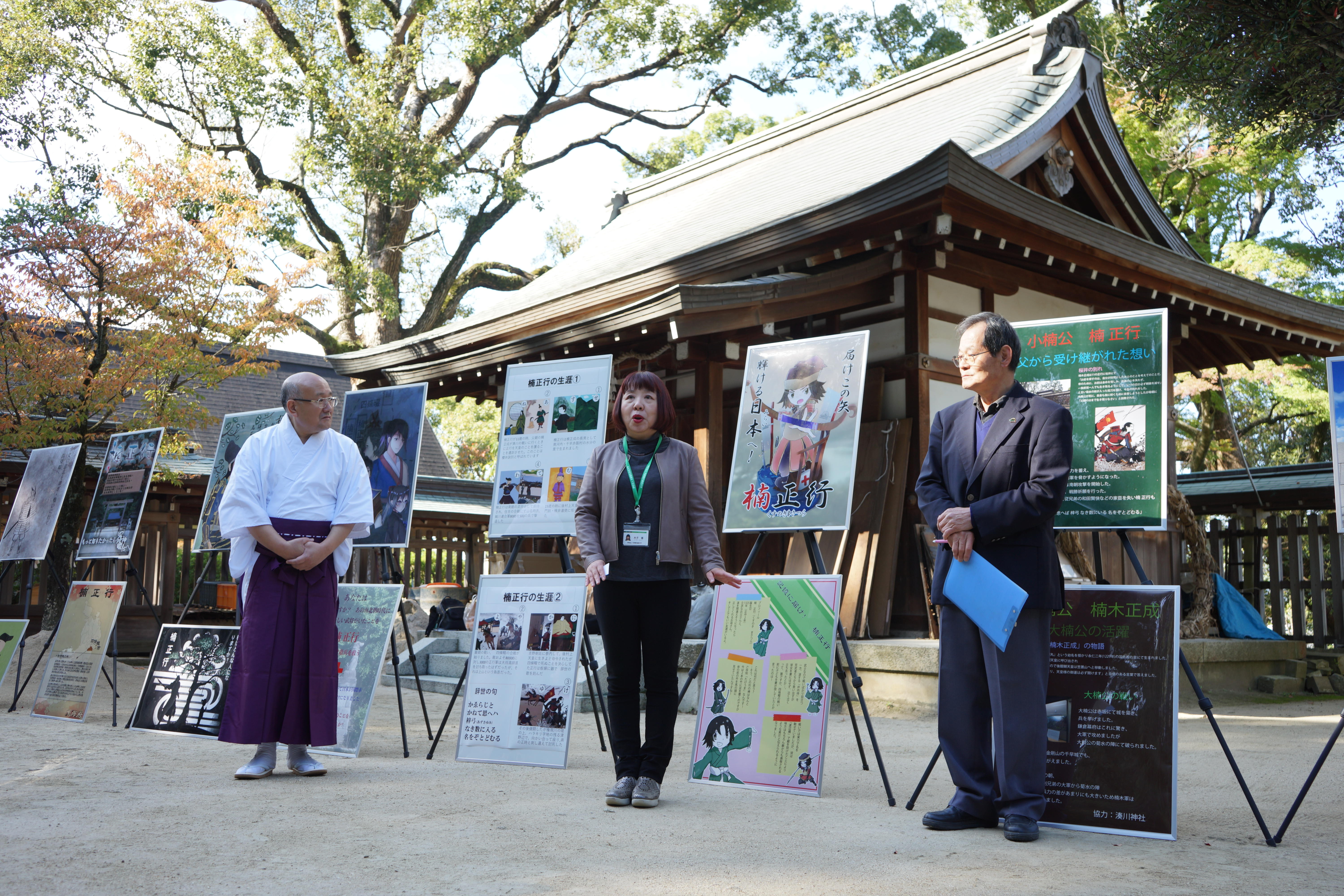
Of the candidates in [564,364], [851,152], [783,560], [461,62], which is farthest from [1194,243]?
[564,364]

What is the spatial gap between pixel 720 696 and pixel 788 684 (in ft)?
0.94

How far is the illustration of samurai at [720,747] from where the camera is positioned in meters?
3.78

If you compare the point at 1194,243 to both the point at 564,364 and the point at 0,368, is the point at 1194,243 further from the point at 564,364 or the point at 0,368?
the point at 0,368

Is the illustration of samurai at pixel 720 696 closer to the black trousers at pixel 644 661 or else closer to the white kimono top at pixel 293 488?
the black trousers at pixel 644 661

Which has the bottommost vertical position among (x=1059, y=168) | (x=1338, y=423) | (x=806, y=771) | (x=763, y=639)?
(x=806, y=771)

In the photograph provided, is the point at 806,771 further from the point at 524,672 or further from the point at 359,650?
the point at 359,650

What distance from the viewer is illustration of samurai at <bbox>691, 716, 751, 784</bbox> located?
12.4ft

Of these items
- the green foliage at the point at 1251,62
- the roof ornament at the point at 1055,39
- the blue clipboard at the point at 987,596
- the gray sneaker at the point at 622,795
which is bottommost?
the gray sneaker at the point at 622,795

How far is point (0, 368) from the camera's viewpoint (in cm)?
900

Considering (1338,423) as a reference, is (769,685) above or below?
below

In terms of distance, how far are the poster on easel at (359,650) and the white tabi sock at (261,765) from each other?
0.44 metres

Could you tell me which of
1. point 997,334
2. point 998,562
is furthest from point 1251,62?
point 998,562

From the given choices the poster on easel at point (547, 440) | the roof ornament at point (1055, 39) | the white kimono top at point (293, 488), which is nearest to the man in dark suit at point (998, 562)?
the poster on easel at point (547, 440)

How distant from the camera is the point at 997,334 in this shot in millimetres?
3207
